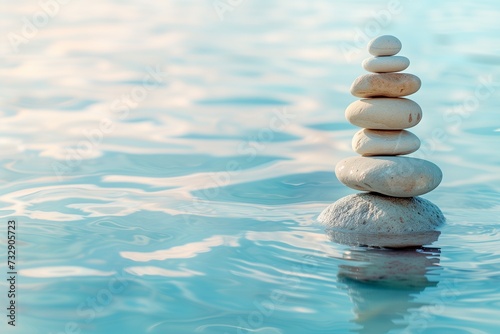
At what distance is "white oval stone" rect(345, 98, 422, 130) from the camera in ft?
32.4

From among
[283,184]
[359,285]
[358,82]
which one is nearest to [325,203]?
[283,184]

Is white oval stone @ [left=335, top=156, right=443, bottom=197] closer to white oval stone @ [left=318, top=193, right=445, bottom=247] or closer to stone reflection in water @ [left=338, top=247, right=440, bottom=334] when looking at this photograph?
white oval stone @ [left=318, top=193, right=445, bottom=247]

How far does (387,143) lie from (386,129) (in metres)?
0.23

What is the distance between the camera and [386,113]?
9.88 meters

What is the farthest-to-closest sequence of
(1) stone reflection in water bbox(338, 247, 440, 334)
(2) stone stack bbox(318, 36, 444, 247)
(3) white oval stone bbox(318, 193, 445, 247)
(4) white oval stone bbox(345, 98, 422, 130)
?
(4) white oval stone bbox(345, 98, 422, 130) < (2) stone stack bbox(318, 36, 444, 247) < (3) white oval stone bbox(318, 193, 445, 247) < (1) stone reflection in water bbox(338, 247, 440, 334)

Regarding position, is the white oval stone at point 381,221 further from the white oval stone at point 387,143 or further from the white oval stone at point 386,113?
the white oval stone at point 386,113

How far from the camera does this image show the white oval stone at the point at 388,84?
994 centimetres

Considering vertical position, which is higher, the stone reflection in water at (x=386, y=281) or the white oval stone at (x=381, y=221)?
the white oval stone at (x=381, y=221)

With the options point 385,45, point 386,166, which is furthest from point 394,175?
point 385,45

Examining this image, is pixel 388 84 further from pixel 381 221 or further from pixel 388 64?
pixel 381 221

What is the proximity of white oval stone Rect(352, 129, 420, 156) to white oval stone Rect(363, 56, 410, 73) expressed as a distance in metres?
0.68

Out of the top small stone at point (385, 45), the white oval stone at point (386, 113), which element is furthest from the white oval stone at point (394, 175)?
the top small stone at point (385, 45)

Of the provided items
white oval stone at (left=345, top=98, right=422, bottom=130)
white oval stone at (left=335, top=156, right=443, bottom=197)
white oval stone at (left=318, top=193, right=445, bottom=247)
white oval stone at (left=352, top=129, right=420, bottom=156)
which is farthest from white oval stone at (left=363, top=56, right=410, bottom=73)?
white oval stone at (left=318, top=193, right=445, bottom=247)

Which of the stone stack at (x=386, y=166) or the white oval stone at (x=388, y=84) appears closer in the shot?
the stone stack at (x=386, y=166)
